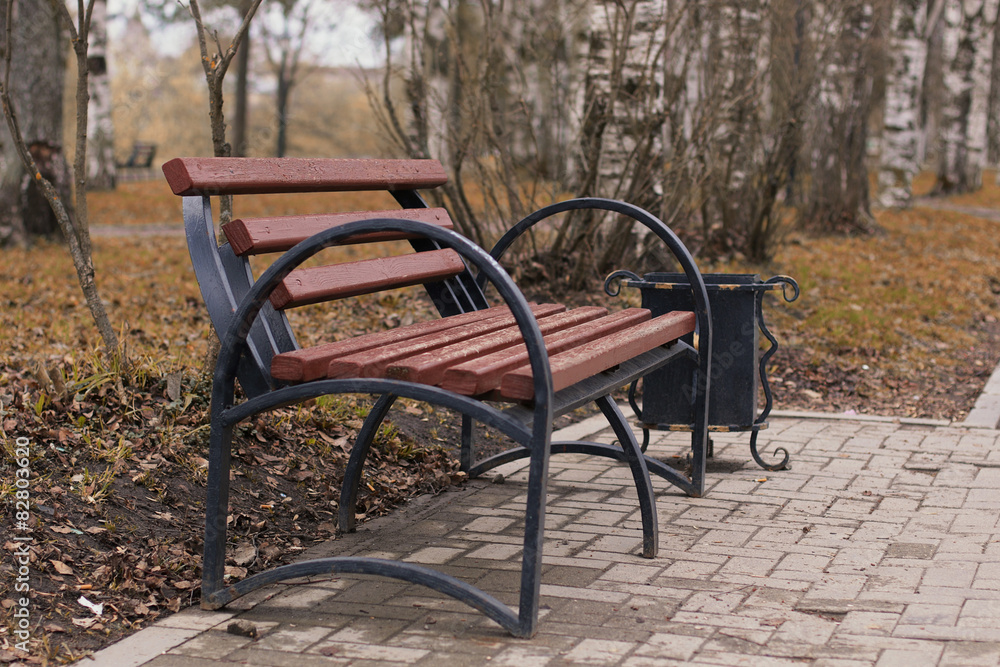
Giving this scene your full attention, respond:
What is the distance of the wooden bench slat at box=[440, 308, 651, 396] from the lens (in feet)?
8.61

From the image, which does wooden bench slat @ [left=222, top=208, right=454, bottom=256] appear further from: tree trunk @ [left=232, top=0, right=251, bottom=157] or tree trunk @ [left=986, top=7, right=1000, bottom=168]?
tree trunk @ [left=986, top=7, right=1000, bottom=168]

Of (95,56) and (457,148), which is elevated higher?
(95,56)

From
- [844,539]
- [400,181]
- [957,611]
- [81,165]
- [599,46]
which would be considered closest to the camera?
[957,611]

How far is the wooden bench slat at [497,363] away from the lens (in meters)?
2.62

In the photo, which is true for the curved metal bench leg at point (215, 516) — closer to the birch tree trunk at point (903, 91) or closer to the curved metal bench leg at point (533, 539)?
the curved metal bench leg at point (533, 539)

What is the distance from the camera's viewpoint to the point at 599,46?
7.47m

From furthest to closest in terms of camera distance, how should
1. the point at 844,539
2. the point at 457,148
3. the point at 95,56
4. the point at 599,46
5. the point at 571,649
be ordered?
1. the point at 95,56
2. the point at 599,46
3. the point at 457,148
4. the point at 844,539
5. the point at 571,649

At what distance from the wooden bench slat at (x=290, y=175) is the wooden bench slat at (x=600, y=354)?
39.4 inches

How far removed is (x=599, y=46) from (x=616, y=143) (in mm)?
714

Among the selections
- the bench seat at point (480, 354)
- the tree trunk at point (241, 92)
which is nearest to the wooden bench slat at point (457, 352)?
the bench seat at point (480, 354)

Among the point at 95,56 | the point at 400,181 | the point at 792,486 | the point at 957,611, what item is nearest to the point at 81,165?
the point at 400,181

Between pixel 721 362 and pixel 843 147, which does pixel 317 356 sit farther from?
pixel 843 147

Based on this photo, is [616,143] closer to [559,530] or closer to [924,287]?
[924,287]

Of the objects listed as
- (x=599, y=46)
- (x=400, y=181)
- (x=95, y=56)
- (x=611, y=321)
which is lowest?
(x=611, y=321)
